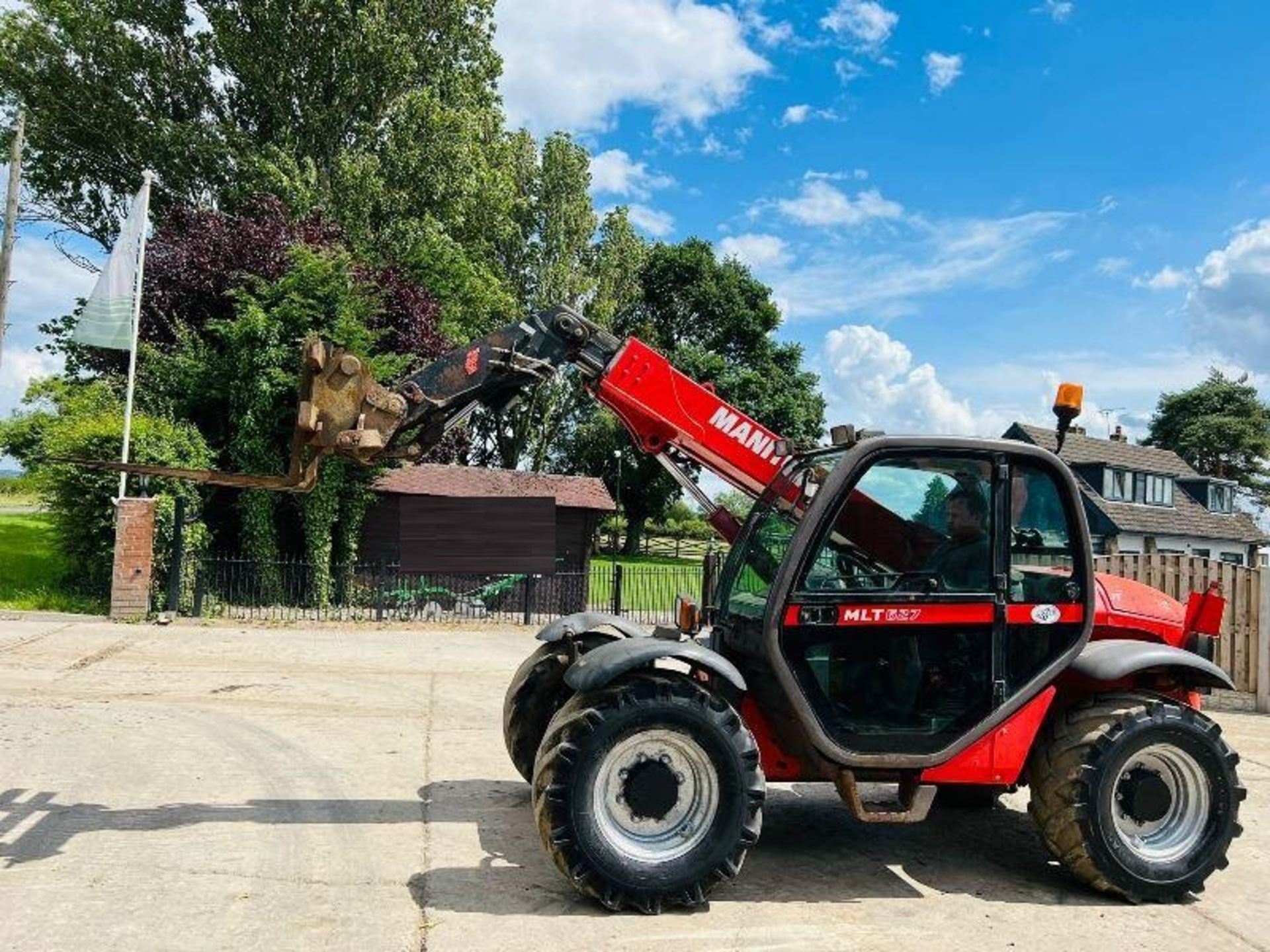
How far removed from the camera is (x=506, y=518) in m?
22.1

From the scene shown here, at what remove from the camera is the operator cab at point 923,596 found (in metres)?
4.69

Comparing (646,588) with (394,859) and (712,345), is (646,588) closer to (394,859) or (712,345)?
(394,859)

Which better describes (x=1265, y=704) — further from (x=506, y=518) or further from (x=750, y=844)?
(x=506, y=518)

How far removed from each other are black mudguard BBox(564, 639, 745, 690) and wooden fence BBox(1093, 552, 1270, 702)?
7791mm

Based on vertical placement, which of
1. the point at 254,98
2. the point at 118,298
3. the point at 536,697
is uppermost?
the point at 254,98

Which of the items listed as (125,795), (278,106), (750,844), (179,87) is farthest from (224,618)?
(179,87)

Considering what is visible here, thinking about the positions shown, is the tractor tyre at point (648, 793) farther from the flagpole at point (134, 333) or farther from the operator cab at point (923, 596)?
the flagpole at point (134, 333)

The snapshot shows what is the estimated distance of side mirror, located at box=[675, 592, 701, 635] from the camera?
18.8ft

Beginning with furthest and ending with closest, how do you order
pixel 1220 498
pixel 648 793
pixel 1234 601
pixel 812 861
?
1. pixel 1220 498
2. pixel 1234 601
3. pixel 812 861
4. pixel 648 793

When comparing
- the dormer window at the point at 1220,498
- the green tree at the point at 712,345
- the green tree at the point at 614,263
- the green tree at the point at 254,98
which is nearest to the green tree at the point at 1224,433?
the dormer window at the point at 1220,498

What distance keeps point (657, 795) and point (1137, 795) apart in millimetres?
2415

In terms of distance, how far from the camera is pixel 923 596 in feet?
15.5

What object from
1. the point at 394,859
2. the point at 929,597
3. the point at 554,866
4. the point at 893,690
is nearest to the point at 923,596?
the point at 929,597

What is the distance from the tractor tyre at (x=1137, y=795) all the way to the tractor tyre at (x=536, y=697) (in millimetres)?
2615
